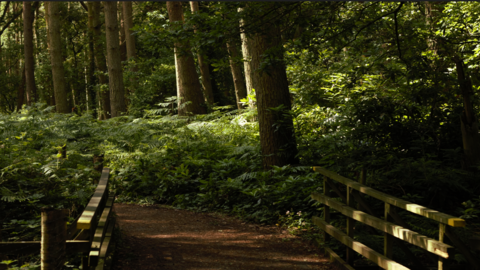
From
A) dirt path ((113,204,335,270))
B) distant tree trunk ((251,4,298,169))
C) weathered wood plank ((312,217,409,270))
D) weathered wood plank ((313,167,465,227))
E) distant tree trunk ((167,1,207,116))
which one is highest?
distant tree trunk ((167,1,207,116))

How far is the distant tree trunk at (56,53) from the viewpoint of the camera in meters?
19.3

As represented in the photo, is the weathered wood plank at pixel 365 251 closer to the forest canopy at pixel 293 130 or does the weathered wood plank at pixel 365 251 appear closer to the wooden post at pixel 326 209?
the wooden post at pixel 326 209

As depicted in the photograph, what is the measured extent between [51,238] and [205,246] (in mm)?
3737

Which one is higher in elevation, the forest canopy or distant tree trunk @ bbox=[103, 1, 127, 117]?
distant tree trunk @ bbox=[103, 1, 127, 117]

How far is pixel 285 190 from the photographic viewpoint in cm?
859

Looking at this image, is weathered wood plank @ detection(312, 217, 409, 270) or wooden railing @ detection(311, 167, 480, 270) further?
weathered wood plank @ detection(312, 217, 409, 270)

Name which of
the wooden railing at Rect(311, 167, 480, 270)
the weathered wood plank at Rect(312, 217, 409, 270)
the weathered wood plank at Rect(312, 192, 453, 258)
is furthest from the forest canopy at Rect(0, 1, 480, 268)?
the weathered wood plank at Rect(312, 192, 453, 258)

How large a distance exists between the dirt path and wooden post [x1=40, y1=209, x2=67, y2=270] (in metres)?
2.02

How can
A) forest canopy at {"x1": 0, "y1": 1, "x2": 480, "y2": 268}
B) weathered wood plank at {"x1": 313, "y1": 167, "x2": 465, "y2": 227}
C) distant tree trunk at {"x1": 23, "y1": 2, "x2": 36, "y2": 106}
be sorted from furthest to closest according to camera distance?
distant tree trunk at {"x1": 23, "y1": 2, "x2": 36, "y2": 106} → forest canopy at {"x1": 0, "y1": 1, "x2": 480, "y2": 268} → weathered wood plank at {"x1": 313, "y1": 167, "x2": 465, "y2": 227}

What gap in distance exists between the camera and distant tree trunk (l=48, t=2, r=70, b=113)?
19.3 m

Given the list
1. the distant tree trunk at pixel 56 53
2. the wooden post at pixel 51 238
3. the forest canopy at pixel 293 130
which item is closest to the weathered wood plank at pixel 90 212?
the wooden post at pixel 51 238

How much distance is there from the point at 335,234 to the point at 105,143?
901 cm

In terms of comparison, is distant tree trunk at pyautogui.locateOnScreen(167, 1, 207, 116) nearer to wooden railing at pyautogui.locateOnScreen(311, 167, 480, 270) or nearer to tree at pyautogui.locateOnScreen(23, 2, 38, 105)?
wooden railing at pyautogui.locateOnScreen(311, 167, 480, 270)

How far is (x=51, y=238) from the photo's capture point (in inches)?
139
